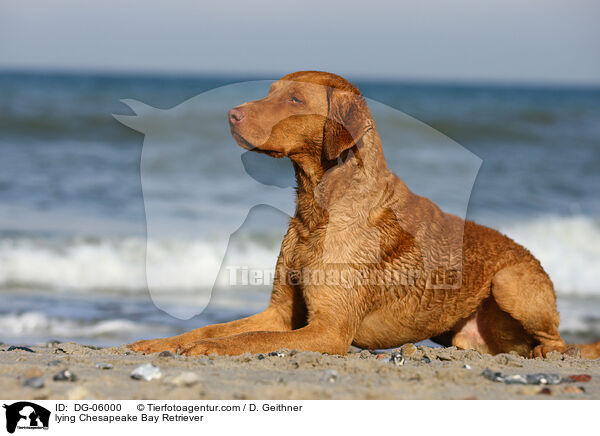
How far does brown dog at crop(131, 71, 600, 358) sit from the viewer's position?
441 centimetres

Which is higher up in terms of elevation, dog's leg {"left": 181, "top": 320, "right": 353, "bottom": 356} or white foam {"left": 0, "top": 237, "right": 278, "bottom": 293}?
white foam {"left": 0, "top": 237, "right": 278, "bottom": 293}

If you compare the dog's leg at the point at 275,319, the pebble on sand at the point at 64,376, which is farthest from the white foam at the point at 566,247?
the pebble on sand at the point at 64,376

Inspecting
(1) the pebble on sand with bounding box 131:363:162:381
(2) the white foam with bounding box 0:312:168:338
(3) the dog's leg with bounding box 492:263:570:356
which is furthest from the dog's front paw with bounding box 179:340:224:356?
(2) the white foam with bounding box 0:312:168:338

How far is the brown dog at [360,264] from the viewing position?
4.41 m

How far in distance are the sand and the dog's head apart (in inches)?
51.8

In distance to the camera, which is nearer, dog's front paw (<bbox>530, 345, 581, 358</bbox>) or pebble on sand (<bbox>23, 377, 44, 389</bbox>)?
pebble on sand (<bbox>23, 377, 44, 389</bbox>)

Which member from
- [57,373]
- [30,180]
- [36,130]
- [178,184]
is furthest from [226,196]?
[57,373]

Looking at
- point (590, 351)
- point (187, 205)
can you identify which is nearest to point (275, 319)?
point (590, 351)

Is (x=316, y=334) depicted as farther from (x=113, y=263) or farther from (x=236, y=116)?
(x=113, y=263)

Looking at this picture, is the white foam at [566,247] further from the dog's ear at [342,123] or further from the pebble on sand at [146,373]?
the pebble on sand at [146,373]

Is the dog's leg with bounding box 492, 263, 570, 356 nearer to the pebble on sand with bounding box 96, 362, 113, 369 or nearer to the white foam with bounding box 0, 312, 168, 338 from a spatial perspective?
the pebble on sand with bounding box 96, 362, 113, 369

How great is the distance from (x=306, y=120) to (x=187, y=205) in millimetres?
7552

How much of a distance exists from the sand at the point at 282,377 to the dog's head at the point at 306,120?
1317mm
